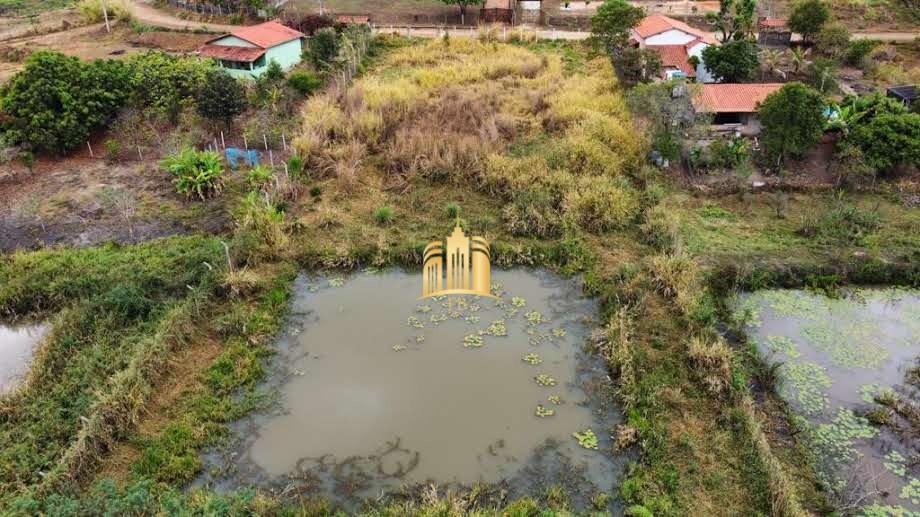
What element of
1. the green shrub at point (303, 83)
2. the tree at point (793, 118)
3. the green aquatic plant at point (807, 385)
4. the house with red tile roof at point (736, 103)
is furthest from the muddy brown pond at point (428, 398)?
the green shrub at point (303, 83)

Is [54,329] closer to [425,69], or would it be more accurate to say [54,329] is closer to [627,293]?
[627,293]

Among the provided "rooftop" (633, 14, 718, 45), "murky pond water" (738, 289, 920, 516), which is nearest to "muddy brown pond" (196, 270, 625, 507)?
"murky pond water" (738, 289, 920, 516)

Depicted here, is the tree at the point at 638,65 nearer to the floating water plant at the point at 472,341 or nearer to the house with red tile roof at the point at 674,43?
the house with red tile roof at the point at 674,43

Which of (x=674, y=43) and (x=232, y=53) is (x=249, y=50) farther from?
(x=674, y=43)

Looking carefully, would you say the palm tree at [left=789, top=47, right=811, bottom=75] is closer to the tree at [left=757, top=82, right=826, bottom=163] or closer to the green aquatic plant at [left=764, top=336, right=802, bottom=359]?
the tree at [left=757, top=82, right=826, bottom=163]

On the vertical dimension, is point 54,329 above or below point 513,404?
above

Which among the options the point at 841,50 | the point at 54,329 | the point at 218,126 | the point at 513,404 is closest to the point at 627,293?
the point at 513,404

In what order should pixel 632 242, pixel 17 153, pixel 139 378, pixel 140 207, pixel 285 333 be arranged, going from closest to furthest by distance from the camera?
pixel 139 378
pixel 285 333
pixel 632 242
pixel 140 207
pixel 17 153
